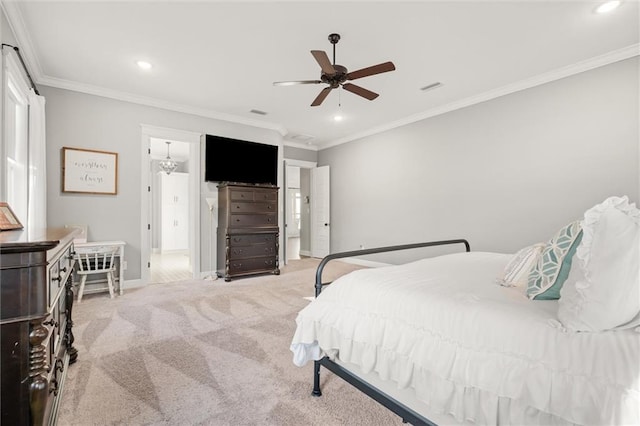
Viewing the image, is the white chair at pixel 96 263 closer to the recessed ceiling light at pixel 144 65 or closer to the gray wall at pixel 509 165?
the recessed ceiling light at pixel 144 65

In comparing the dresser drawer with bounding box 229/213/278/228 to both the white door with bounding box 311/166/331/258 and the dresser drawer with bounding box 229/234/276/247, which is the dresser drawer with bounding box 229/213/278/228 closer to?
the dresser drawer with bounding box 229/234/276/247

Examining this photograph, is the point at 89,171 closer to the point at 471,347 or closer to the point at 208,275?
the point at 208,275

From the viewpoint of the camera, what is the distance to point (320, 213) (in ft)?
24.2

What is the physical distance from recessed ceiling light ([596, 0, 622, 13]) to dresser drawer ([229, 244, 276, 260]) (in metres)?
4.92

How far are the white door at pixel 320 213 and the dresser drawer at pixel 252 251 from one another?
2.07 meters

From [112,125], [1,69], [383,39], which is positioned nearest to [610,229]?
[383,39]

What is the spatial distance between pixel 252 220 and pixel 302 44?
2947 millimetres

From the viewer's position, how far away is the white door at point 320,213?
7.21 meters

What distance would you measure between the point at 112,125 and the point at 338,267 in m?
4.44

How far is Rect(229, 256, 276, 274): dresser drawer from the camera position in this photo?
4.92 m

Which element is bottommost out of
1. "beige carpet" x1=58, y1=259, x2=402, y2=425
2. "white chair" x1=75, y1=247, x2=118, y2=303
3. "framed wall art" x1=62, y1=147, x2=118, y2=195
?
"beige carpet" x1=58, y1=259, x2=402, y2=425

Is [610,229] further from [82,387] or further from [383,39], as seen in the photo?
[82,387]

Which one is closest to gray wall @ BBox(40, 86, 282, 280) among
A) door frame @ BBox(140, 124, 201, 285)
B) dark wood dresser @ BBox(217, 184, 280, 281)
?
door frame @ BBox(140, 124, 201, 285)

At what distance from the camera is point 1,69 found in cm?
248
